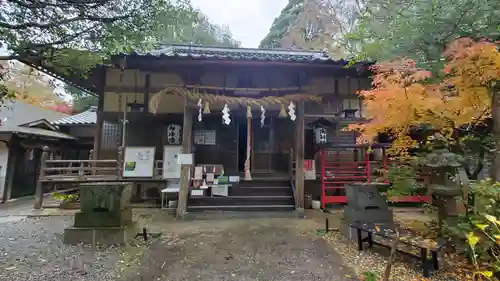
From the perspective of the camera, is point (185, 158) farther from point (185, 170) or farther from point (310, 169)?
point (310, 169)

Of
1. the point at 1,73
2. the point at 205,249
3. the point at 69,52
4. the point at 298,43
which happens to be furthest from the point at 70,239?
the point at 298,43

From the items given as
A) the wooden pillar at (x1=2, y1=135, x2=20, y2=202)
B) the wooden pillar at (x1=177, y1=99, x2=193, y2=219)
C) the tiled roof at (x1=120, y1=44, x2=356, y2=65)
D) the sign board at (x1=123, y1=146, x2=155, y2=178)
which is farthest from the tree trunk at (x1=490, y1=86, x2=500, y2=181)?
the wooden pillar at (x1=2, y1=135, x2=20, y2=202)

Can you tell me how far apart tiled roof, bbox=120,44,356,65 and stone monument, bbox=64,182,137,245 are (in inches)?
146

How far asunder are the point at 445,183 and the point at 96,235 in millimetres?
6519

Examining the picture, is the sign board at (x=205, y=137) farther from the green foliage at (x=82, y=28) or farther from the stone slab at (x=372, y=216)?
the stone slab at (x=372, y=216)

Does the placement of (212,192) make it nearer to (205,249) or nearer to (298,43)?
(205,249)

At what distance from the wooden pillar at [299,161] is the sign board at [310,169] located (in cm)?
133

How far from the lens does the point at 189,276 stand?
362cm

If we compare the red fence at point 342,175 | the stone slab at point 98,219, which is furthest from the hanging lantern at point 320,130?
the stone slab at point 98,219

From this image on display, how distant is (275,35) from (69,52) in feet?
72.8

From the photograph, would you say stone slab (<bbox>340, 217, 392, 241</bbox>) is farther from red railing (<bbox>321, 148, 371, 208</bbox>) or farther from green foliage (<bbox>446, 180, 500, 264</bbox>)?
red railing (<bbox>321, 148, 371, 208</bbox>)

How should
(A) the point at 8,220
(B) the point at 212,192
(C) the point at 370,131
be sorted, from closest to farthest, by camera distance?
(C) the point at 370,131 < (A) the point at 8,220 < (B) the point at 212,192

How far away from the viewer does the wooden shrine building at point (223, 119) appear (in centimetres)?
751

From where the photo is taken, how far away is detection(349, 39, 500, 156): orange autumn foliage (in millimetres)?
3980
